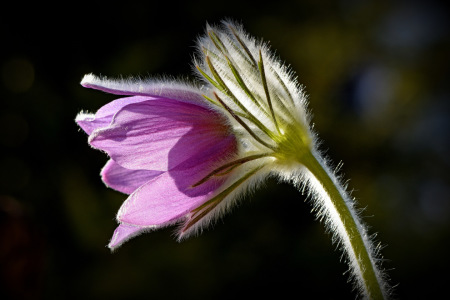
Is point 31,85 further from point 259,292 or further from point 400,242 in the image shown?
point 400,242

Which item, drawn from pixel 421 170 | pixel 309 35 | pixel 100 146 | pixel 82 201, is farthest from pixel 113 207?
pixel 100 146

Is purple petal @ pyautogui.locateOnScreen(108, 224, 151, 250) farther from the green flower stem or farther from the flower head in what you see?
the green flower stem

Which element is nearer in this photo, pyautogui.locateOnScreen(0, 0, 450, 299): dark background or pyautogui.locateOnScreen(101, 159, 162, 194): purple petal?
pyautogui.locateOnScreen(101, 159, 162, 194): purple petal

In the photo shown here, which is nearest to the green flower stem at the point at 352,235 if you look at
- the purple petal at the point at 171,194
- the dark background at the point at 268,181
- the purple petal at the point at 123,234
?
the purple petal at the point at 171,194

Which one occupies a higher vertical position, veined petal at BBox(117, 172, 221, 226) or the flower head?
the flower head

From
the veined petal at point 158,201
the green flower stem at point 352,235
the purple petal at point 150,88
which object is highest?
the purple petal at point 150,88

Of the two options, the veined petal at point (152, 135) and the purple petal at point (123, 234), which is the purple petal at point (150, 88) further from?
the purple petal at point (123, 234)

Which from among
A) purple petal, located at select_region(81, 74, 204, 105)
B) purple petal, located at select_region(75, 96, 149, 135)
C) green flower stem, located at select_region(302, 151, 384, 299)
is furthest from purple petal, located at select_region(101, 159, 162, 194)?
green flower stem, located at select_region(302, 151, 384, 299)
